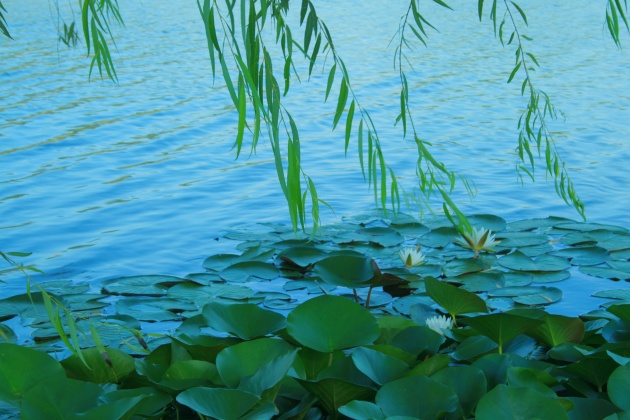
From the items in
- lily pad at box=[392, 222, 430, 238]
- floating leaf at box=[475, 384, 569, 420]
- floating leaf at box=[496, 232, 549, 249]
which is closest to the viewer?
floating leaf at box=[475, 384, 569, 420]

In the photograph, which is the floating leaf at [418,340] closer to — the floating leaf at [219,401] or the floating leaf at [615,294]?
the floating leaf at [219,401]

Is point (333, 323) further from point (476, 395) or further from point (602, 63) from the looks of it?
point (602, 63)

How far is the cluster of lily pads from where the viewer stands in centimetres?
126

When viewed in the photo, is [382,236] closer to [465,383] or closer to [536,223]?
[536,223]

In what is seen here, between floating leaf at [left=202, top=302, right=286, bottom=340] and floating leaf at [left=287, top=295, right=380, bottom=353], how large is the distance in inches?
4.4

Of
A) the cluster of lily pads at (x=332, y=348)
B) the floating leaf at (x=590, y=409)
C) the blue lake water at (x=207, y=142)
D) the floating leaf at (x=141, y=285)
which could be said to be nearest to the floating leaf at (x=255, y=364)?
the cluster of lily pads at (x=332, y=348)

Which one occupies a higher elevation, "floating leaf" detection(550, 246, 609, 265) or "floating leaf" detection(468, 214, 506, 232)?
"floating leaf" detection(468, 214, 506, 232)

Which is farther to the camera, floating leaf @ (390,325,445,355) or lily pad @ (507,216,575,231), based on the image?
lily pad @ (507,216,575,231)

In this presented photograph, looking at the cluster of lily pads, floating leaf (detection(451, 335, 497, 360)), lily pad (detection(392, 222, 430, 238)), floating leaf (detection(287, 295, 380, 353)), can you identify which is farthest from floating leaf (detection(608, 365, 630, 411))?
lily pad (detection(392, 222, 430, 238))

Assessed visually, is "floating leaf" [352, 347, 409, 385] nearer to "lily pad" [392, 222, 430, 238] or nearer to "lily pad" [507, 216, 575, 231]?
"lily pad" [392, 222, 430, 238]

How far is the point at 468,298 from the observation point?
1681 mm

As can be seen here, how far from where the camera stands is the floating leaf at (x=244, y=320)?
1.58 metres

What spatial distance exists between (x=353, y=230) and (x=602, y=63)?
438 cm

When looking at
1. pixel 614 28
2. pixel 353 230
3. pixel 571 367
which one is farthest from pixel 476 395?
pixel 353 230
